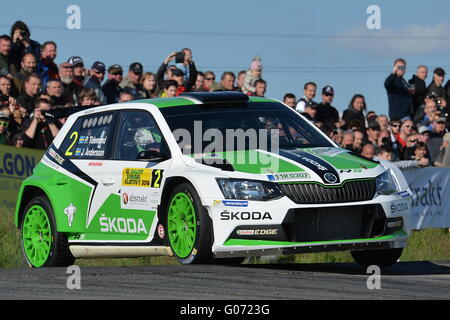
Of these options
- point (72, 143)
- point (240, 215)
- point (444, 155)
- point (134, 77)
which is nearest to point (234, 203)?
point (240, 215)

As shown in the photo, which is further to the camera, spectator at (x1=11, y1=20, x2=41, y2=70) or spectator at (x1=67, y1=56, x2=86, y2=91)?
spectator at (x1=67, y1=56, x2=86, y2=91)

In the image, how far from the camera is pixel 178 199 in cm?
1045

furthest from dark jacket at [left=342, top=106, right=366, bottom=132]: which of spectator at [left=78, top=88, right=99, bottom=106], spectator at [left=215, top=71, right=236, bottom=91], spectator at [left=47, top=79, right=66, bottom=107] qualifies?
spectator at [left=47, top=79, right=66, bottom=107]

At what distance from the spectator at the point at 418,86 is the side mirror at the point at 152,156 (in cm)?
1306

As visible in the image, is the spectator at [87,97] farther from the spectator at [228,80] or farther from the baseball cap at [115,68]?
the spectator at [228,80]

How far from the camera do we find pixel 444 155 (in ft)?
67.5

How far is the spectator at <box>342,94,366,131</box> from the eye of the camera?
20.3 m

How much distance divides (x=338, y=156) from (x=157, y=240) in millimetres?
1919

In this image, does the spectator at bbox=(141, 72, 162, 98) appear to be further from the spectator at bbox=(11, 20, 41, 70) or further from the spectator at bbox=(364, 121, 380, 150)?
the spectator at bbox=(364, 121, 380, 150)

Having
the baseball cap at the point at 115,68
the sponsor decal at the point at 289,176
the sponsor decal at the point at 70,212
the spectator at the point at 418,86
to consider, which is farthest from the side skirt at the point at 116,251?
the spectator at the point at 418,86

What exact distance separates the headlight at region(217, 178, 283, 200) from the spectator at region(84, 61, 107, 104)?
809 centimetres

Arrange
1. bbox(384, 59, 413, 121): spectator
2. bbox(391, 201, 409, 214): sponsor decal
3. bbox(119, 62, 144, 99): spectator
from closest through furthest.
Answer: bbox(391, 201, 409, 214): sponsor decal
bbox(119, 62, 144, 99): spectator
bbox(384, 59, 413, 121): spectator

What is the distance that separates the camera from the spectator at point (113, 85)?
18.5 metres
